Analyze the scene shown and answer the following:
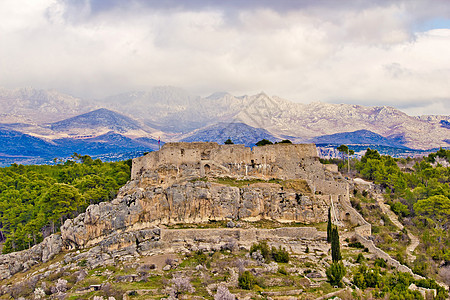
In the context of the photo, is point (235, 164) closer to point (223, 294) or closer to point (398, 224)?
point (398, 224)

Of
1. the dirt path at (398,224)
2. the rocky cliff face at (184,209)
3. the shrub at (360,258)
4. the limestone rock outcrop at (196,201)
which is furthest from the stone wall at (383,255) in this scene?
the rocky cliff face at (184,209)

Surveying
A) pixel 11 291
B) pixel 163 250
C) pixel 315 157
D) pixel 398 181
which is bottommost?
pixel 11 291

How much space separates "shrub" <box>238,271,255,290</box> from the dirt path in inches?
655

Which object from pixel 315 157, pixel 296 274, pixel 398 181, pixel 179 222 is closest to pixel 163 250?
pixel 179 222

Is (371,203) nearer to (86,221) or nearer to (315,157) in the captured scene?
(315,157)

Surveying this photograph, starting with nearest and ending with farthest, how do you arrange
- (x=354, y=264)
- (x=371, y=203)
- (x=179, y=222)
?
(x=354, y=264), (x=179, y=222), (x=371, y=203)

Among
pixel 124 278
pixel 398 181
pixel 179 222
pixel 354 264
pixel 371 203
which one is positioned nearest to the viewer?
pixel 124 278

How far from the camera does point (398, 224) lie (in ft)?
156

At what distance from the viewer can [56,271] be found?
3709cm

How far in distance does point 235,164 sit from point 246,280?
19.0 metres

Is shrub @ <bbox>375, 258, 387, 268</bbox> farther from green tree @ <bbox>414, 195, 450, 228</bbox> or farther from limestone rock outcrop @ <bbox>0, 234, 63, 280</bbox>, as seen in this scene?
limestone rock outcrop @ <bbox>0, 234, 63, 280</bbox>

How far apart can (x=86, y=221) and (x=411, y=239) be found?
34074 mm

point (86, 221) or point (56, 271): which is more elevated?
point (86, 221)

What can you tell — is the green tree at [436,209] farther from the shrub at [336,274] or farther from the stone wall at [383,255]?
the shrub at [336,274]
